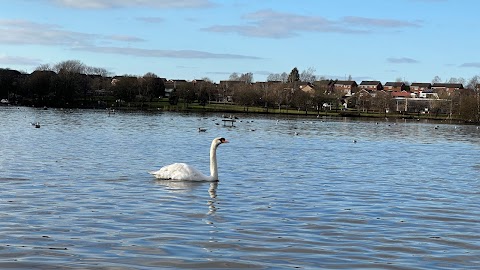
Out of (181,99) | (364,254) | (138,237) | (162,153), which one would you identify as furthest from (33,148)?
(181,99)

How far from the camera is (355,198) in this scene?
778 inches

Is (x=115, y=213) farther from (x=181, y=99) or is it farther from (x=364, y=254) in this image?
(x=181, y=99)

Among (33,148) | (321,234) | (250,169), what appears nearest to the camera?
(321,234)

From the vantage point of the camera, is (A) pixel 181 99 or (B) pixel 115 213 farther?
(A) pixel 181 99

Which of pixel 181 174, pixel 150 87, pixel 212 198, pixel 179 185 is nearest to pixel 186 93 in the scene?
pixel 150 87

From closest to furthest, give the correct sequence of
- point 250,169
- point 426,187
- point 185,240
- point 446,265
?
point 446,265 → point 185,240 → point 426,187 → point 250,169

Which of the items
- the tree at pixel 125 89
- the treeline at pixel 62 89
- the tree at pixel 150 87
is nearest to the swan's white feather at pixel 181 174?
the treeline at pixel 62 89

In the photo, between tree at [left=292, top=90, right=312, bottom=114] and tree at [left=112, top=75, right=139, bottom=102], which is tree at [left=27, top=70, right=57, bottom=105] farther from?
tree at [left=292, top=90, right=312, bottom=114]

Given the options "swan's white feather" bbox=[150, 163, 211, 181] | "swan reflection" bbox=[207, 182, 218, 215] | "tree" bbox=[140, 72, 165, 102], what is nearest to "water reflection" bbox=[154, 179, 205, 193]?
"swan's white feather" bbox=[150, 163, 211, 181]

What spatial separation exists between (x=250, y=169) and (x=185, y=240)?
16.3m

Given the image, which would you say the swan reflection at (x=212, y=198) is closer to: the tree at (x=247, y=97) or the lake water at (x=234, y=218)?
the lake water at (x=234, y=218)

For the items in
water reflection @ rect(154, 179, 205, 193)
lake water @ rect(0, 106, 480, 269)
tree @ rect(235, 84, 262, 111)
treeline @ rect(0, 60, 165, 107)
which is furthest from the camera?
tree @ rect(235, 84, 262, 111)

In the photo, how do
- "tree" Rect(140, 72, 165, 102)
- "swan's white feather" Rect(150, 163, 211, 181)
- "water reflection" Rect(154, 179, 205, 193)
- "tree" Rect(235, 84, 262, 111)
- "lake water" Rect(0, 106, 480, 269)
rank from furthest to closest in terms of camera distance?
"tree" Rect(140, 72, 165, 102)
"tree" Rect(235, 84, 262, 111)
"swan's white feather" Rect(150, 163, 211, 181)
"water reflection" Rect(154, 179, 205, 193)
"lake water" Rect(0, 106, 480, 269)

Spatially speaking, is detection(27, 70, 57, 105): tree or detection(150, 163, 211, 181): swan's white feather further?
detection(27, 70, 57, 105): tree
